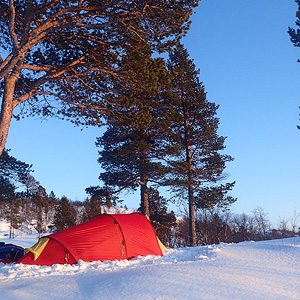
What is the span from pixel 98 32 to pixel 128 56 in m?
1.20

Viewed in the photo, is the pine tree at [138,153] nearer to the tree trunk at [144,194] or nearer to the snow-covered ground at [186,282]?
the tree trunk at [144,194]

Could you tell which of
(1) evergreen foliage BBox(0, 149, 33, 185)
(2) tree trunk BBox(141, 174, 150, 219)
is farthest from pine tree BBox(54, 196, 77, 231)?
(2) tree trunk BBox(141, 174, 150, 219)

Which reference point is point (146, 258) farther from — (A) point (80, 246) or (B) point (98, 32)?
(B) point (98, 32)

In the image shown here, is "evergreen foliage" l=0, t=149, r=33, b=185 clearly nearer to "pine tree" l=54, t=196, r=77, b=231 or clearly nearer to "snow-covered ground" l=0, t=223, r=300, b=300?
"pine tree" l=54, t=196, r=77, b=231

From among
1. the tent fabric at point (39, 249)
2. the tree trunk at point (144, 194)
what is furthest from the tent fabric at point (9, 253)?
the tree trunk at point (144, 194)

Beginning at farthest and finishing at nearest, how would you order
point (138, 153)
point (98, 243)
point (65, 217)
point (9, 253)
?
point (65, 217) → point (138, 153) → point (9, 253) → point (98, 243)

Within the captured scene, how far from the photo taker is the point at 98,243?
9.90 meters

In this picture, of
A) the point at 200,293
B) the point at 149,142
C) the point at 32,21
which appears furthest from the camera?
the point at 149,142

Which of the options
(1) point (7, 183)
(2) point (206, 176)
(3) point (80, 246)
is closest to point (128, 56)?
(3) point (80, 246)

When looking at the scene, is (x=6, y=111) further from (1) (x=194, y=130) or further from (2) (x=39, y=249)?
(1) (x=194, y=130)

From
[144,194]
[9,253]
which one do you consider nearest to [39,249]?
[9,253]

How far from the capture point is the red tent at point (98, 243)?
367 inches

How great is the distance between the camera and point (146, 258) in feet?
32.2

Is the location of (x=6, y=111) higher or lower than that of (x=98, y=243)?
higher
